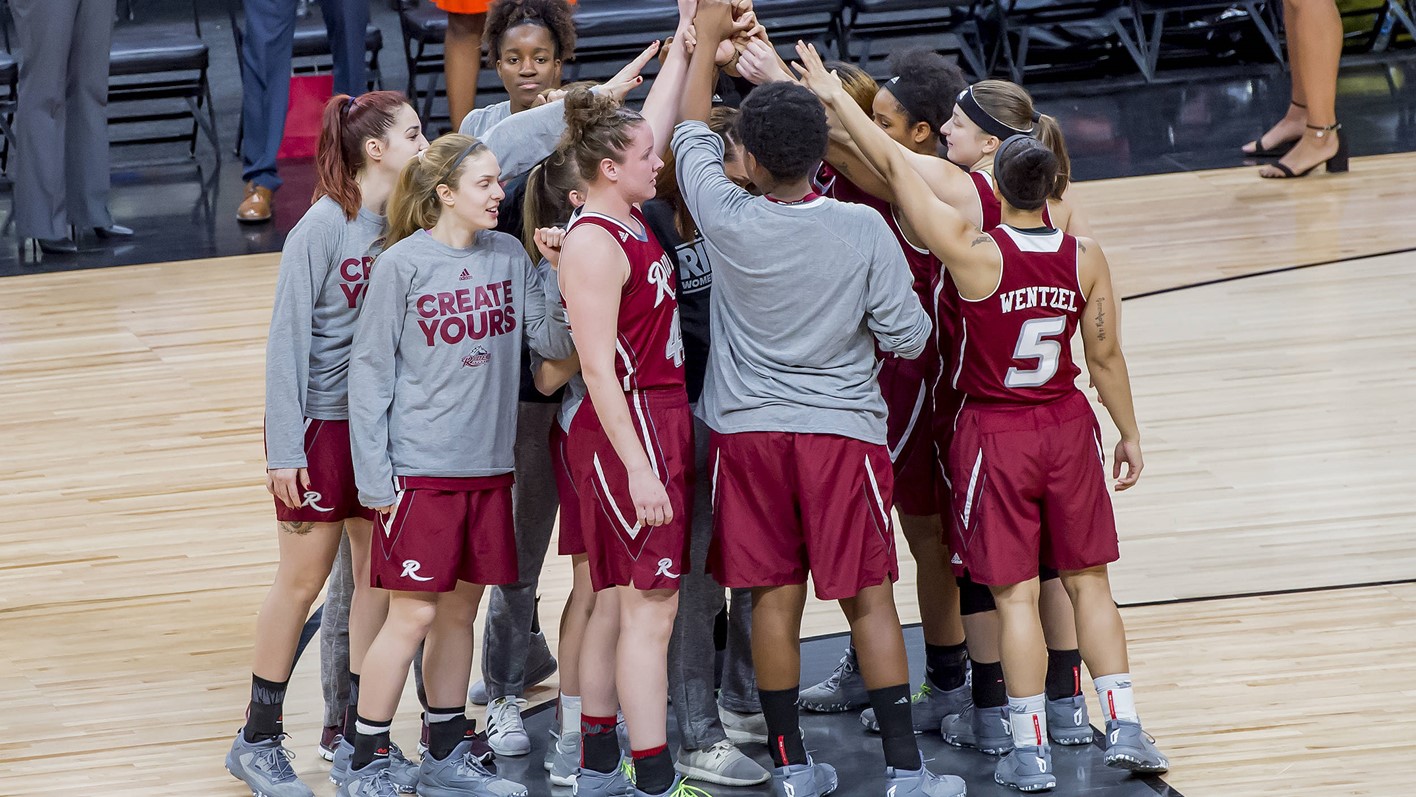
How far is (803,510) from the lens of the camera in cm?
314

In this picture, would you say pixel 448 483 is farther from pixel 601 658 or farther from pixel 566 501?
pixel 601 658

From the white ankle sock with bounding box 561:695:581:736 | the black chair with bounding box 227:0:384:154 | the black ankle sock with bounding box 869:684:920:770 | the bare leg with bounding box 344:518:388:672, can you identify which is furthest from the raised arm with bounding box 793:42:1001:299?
the black chair with bounding box 227:0:384:154

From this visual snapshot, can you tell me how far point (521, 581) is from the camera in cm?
355

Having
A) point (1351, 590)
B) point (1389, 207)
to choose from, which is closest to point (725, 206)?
point (1351, 590)

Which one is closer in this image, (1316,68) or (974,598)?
(974,598)

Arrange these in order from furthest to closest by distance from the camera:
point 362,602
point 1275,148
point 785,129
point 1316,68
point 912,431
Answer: point 1275,148 → point 1316,68 → point 912,431 → point 362,602 → point 785,129

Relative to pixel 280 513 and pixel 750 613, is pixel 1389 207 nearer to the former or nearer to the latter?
pixel 750 613

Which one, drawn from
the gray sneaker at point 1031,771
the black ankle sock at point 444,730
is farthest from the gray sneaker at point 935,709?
the black ankle sock at point 444,730

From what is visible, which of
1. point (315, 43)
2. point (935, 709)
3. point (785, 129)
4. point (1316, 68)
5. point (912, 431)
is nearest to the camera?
point (785, 129)

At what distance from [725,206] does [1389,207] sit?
4.97 m

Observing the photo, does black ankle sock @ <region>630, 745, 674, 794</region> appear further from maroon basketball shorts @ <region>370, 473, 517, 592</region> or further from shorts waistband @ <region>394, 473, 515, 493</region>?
shorts waistband @ <region>394, 473, 515, 493</region>

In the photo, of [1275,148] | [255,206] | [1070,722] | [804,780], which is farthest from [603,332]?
[1275,148]

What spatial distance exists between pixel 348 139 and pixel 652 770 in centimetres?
135

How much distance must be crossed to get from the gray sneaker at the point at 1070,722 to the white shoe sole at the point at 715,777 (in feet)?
1.96
